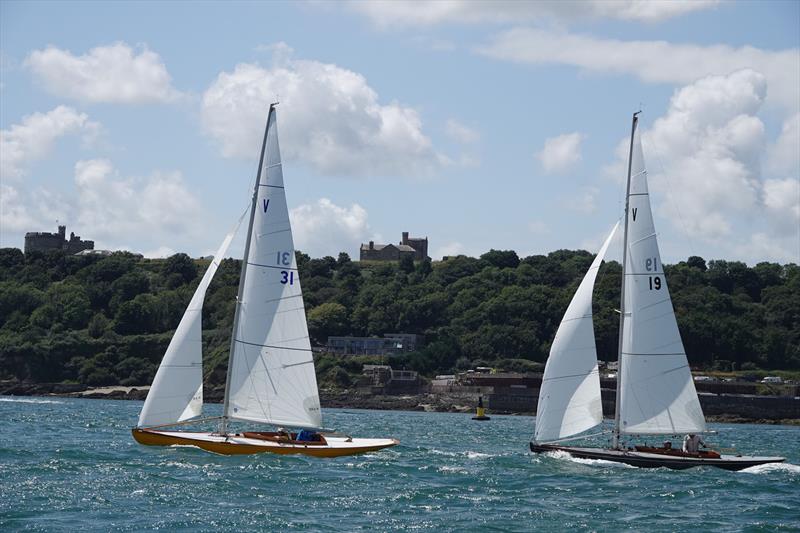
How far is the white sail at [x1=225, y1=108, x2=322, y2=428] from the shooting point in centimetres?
4312

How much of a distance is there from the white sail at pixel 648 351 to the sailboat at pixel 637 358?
0.03 metres

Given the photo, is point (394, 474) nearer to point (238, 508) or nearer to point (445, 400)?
point (238, 508)

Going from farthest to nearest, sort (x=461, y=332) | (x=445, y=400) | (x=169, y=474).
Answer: (x=461, y=332), (x=445, y=400), (x=169, y=474)

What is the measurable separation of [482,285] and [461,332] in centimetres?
1924

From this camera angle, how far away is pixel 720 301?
527 ft

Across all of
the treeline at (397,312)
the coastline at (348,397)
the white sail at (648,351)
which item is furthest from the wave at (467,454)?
the treeline at (397,312)

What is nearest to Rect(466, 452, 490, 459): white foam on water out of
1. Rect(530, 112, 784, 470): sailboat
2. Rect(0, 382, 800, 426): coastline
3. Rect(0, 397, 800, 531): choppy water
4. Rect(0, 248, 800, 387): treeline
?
Rect(0, 397, 800, 531): choppy water

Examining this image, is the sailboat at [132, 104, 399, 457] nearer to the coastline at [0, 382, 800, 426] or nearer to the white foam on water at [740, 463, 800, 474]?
the white foam on water at [740, 463, 800, 474]

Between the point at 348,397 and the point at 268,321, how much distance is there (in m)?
88.6

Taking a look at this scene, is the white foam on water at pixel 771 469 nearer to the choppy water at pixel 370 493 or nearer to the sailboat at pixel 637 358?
the choppy water at pixel 370 493

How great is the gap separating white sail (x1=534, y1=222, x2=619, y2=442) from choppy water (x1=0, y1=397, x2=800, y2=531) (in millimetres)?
1404

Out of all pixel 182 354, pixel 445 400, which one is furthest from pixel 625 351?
pixel 445 400

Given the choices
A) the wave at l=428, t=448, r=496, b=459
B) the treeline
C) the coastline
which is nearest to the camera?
the wave at l=428, t=448, r=496, b=459

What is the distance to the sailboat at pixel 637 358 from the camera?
42500 mm
